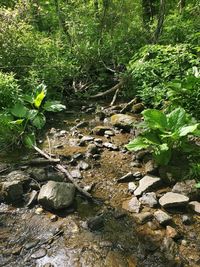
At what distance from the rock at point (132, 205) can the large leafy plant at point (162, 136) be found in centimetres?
83

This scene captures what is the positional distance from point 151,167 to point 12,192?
7.05ft

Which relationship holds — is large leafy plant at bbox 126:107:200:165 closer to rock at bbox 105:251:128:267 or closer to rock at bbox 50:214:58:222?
rock at bbox 50:214:58:222

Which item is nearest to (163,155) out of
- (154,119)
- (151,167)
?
(151,167)

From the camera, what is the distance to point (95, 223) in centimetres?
392

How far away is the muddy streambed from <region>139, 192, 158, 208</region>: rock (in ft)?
0.30

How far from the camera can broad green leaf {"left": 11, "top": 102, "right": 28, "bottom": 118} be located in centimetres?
636

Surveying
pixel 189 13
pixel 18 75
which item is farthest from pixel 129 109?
pixel 189 13

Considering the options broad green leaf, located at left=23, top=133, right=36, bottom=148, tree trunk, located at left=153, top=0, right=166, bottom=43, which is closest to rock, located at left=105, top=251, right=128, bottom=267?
broad green leaf, located at left=23, top=133, right=36, bottom=148

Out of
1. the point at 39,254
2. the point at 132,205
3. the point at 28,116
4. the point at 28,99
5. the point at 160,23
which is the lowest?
the point at 132,205

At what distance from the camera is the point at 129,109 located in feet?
26.4

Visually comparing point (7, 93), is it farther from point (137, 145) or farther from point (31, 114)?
point (137, 145)

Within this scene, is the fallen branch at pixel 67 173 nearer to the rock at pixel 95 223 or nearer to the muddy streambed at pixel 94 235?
the muddy streambed at pixel 94 235

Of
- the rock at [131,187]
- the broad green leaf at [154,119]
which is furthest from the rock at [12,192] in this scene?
the broad green leaf at [154,119]

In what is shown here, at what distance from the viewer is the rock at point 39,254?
135 inches
